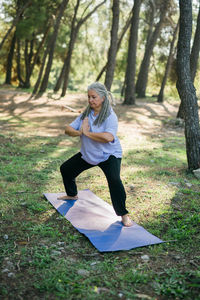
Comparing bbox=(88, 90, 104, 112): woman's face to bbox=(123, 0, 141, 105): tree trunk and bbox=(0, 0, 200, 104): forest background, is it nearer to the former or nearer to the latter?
bbox=(123, 0, 141, 105): tree trunk

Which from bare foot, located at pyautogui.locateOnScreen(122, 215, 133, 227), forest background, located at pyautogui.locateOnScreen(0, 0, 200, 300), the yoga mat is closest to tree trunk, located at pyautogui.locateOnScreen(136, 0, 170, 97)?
forest background, located at pyautogui.locateOnScreen(0, 0, 200, 300)

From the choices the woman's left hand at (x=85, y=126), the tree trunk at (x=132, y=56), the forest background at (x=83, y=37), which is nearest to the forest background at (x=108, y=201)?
the woman's left hand at (x=85, y=126)

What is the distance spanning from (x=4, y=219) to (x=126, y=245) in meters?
1.71

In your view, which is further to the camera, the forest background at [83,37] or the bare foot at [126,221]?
the forest background at [83,37]

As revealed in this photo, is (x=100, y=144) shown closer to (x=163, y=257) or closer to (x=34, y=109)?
(x=163, y=257)

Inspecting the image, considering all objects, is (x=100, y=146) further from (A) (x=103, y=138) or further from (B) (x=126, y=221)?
(B) (x=126, y=221)

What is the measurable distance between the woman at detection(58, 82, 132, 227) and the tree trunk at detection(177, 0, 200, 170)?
2790 mm

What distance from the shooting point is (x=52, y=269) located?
132 inches

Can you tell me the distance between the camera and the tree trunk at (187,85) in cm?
662

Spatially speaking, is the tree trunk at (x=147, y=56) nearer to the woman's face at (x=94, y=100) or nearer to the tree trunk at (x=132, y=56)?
the tree trunk at (x=132, y=56)

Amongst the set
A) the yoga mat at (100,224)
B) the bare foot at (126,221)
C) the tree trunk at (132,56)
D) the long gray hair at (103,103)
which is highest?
the tree trunk at (132,56)

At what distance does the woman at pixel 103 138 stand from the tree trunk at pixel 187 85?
279cm

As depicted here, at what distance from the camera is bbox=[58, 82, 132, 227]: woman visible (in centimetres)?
437

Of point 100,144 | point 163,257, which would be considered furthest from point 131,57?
point 163,257
